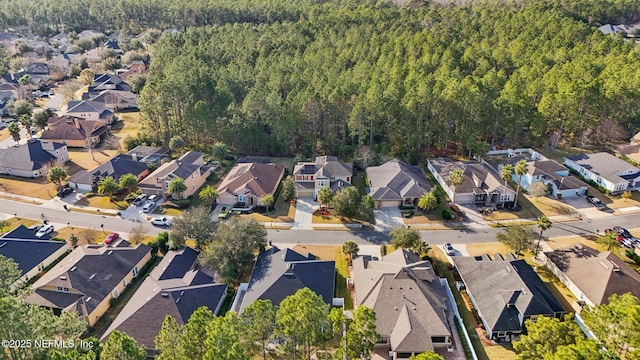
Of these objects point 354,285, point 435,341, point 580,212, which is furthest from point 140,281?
point 580,212

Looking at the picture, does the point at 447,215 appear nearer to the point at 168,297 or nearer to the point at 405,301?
the point at 405,301

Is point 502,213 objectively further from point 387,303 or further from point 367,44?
point 367,44

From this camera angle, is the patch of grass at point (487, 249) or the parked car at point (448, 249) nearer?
the parked car at point (448, 249)

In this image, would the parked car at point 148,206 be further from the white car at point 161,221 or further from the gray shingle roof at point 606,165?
the gray shingle roof at point 606,165

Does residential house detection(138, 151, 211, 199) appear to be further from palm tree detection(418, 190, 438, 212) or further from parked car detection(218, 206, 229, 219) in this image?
palm tree detection(418, 190, 438, 212)

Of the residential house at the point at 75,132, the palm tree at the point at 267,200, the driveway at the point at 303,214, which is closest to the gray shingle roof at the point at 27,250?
the palm tree at the point at 267,200

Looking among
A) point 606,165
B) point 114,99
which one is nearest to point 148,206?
point 114,99
